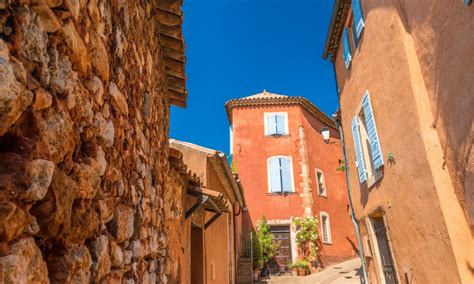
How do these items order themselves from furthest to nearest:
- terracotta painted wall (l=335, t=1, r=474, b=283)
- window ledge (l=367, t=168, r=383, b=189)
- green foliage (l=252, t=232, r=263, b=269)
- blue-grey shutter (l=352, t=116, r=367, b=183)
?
green foliage (l=252, t=232, r=263, b=269) < blue-grey shutter (l=352, t=116, r=367, b=183) < window ledge (l=367, t=168, r=383, b=189) < terracotta painted wall (l=335, t=1, r=474, b=283)

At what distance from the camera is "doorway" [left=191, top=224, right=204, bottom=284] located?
5.85 meters

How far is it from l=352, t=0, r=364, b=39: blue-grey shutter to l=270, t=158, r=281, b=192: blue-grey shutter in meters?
11.4

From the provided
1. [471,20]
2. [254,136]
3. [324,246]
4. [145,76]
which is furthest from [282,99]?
[145,76]

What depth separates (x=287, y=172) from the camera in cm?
1847

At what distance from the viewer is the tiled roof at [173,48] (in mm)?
3342

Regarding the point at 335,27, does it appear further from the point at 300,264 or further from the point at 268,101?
the point at 300,264

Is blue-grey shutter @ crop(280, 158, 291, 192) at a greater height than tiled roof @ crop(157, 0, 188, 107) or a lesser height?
greater

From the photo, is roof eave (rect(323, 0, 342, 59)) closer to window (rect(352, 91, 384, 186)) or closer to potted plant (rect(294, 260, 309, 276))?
window (rect(352, 91, 384, 186))

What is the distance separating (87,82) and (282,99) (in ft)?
60.3

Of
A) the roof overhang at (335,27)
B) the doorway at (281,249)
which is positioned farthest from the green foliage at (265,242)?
the roof overhang at (335,27)

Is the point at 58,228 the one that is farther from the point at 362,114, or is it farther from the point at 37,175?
the point at 362,114

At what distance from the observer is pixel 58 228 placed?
3.87 ft

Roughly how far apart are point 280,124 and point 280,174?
2.79 meters

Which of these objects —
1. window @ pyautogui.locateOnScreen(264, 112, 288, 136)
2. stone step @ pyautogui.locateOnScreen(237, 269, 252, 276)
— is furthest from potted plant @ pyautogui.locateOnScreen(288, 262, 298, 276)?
window @ pyautogui.locateOnScreen(264, 112, 288, 136)
